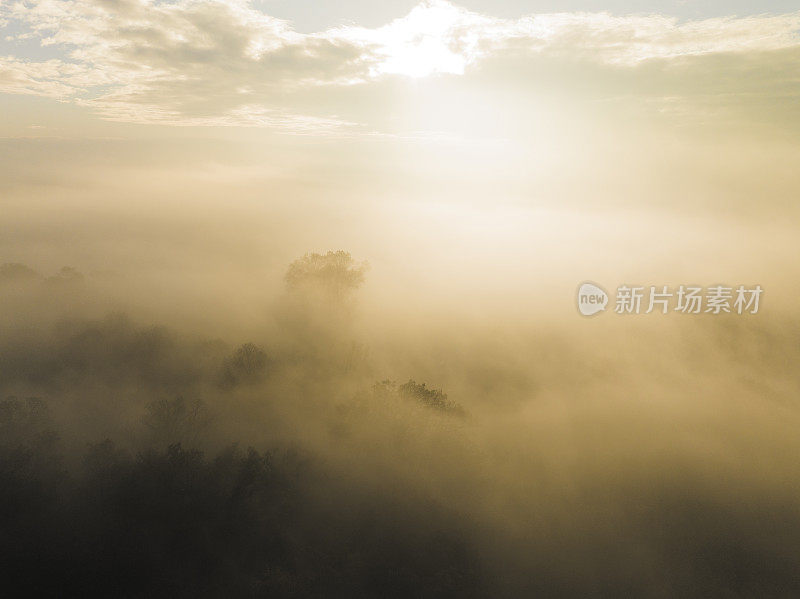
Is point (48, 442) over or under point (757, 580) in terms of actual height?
over

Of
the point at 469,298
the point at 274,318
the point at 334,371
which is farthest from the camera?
the point at 469,298

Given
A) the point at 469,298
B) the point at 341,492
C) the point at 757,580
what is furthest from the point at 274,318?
the point at 469,298

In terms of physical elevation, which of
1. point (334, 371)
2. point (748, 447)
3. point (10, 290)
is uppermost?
point (10, 290)

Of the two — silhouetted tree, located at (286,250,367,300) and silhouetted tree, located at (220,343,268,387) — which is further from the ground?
silhouetted tree, located at (286,250,367,300)

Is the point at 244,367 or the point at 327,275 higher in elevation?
the point at 327,275

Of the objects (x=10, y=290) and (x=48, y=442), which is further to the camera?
(x=10, y=290)

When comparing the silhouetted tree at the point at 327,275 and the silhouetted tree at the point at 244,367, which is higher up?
the silhouetted tree at the point at 327,275

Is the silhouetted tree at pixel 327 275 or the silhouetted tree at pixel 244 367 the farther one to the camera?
the silhouetted tree at pixel 327 275

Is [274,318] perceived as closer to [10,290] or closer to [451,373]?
[451,373]

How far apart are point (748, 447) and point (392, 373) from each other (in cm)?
8808

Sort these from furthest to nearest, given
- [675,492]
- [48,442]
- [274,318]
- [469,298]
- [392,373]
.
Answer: [469,298] < [274,318] < [392,373] < [675,492] < [48,442]

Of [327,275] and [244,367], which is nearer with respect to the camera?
[244,367]

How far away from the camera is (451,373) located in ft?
309

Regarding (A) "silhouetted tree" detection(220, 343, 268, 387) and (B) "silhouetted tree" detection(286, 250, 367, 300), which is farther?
(B) "silhouetted tree" detection(286, 250, 367, 300)
